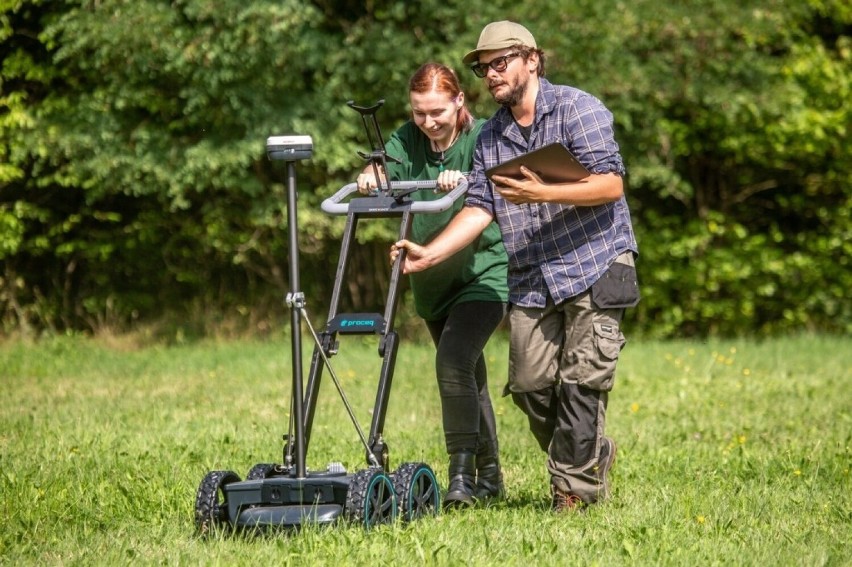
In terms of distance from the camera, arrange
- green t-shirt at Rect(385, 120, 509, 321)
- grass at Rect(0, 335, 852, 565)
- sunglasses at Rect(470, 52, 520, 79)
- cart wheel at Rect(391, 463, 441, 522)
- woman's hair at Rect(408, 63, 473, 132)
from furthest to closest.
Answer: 1. green t-shirt at Rect(385, 120, 509, 321)
2. woman's hair at Rect(408, 63, 473, 132)
3. sunglasses at Rect(470, 52, 520, 79)
4. cart wheel at Rect(391, 463, 441, 522)
5. grass at Rect(0, 335, 852, 565)

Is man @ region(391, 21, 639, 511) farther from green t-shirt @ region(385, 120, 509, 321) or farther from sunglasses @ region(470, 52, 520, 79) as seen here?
green t-shirt @ region(385, 120, 509, 321)

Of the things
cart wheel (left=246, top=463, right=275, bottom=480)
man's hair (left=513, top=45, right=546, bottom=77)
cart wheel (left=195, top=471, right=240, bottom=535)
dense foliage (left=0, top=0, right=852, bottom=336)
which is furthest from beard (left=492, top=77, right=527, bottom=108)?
dense foliage (left=0, top=0, right=852, bottom=336)

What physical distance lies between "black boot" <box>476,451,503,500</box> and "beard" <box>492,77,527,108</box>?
1616 millimetres

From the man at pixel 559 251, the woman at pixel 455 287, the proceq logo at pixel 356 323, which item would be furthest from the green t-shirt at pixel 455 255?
the proceq logo at pixel 356 323

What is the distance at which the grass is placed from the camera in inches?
174

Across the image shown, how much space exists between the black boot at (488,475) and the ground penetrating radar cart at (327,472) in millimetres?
717

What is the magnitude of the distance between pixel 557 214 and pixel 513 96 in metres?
0.52

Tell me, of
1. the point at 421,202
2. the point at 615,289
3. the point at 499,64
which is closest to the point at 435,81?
the point at 499,64

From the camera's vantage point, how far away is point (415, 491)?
190 inches

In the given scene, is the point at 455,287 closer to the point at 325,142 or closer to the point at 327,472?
the point at 327,472

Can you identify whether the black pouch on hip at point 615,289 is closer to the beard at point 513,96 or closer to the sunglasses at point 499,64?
the beard at point 513,96

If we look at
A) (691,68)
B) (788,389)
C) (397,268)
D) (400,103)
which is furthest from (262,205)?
(397,268)

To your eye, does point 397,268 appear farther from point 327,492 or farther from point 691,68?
point 691,68

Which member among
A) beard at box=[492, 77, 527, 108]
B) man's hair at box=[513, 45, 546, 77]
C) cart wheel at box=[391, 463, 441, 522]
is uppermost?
man's hair at box=[513, 45, 546, 77]
